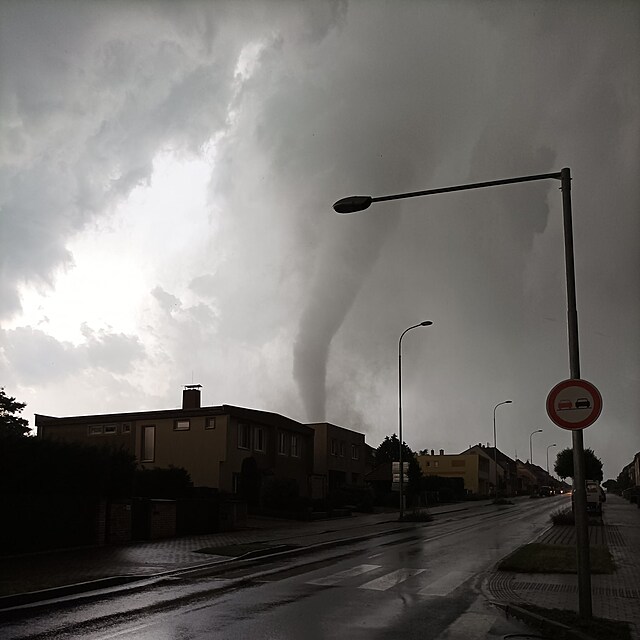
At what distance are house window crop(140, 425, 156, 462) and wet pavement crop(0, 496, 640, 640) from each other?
1675 centimetres

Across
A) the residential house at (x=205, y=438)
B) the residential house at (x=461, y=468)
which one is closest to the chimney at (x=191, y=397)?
the residential house at (x=205, y=438)

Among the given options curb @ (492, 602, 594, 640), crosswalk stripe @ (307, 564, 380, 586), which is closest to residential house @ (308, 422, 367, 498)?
crosswalk stripe @ (307, 564, 380, 586)

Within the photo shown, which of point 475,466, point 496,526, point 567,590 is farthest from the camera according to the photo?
point 475,466

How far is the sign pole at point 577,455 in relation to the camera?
365 inches

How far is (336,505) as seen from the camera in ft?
153

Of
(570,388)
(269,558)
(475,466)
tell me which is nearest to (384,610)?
(570,388)

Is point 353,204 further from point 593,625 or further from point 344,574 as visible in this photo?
point 344,574

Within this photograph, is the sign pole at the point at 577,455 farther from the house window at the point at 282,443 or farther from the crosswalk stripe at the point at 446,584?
the house window at the point at 282,443

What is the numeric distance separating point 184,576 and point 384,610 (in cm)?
564

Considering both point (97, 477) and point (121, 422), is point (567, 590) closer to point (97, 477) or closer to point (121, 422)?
point (97, 477)

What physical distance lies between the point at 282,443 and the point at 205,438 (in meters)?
7.55

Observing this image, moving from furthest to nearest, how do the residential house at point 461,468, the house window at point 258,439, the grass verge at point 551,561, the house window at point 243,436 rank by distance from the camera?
the residential house at point 461,468 → the house window at point 258,439 → the house window at point 243,436 → the grass verge at point 551,561

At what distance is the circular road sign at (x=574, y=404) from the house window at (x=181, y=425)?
110 ft

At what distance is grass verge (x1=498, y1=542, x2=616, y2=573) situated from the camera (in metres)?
16.0
